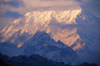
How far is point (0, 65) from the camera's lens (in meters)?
186

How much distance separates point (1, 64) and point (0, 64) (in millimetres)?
3300

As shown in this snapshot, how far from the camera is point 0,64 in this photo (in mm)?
189125

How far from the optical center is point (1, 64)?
192 meters

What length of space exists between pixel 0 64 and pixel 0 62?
243 inches

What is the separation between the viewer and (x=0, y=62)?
19500 cm

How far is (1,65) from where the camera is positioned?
190m

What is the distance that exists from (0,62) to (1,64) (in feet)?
11.6

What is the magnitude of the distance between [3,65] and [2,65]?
5.78 ft

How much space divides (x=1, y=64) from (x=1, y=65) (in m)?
2.41

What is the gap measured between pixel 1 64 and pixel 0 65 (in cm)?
641

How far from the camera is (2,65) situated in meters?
192

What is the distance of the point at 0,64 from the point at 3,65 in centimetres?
552

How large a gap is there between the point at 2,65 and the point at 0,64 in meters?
3.80
